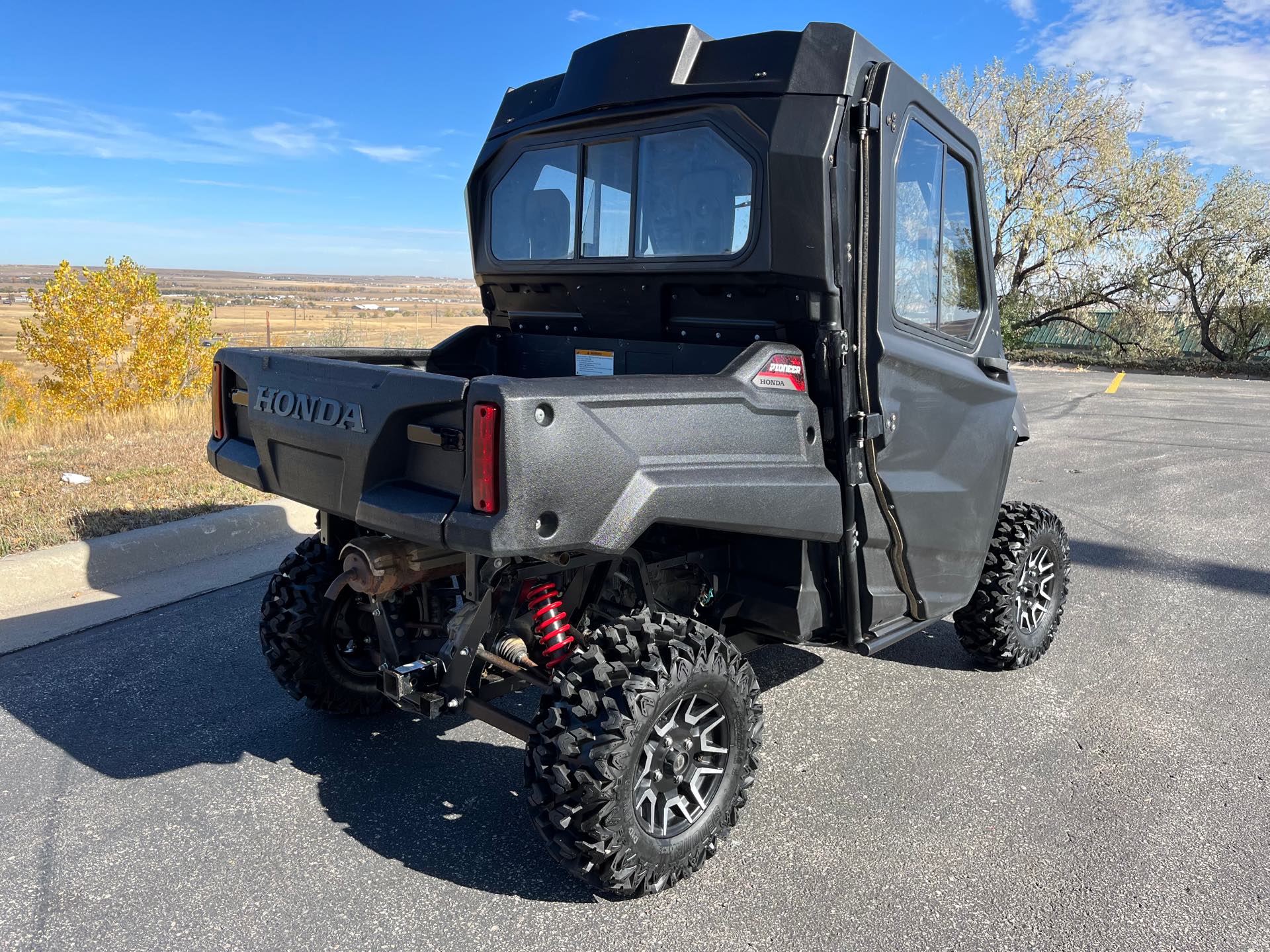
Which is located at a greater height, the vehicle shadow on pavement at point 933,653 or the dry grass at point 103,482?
the dry grass at point 103,482

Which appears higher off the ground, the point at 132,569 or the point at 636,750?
the point at 636,750

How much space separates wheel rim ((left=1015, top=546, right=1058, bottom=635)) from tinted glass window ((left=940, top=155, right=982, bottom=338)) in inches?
48.1

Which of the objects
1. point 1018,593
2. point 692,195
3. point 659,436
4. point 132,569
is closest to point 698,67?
point 692,195

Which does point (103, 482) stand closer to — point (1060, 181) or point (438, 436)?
point (438, 436)

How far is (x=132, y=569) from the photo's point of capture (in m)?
5.56

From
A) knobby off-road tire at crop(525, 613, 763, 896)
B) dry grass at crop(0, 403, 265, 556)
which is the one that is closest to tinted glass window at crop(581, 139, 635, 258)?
knobby off-road tire at crop(525, 613, 763, 896)

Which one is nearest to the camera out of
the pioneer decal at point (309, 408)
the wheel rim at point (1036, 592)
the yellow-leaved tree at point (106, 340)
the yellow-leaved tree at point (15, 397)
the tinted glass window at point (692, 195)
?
the pioneer decal at point (309, 408)

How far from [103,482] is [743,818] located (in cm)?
578

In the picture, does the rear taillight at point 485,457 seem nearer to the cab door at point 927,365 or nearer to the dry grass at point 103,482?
the cab door at point 927,365

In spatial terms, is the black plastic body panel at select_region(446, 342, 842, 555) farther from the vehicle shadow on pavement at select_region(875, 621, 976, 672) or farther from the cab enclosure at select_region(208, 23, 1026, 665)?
the vehicle shadow on pavement at select_region(875, 621, 976, 672)

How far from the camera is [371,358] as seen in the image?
4.22 m

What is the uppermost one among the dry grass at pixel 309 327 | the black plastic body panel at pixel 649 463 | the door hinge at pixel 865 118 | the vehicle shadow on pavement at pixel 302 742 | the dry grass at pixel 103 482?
the door hinge at pixel 865 118

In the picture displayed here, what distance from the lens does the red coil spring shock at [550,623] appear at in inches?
123

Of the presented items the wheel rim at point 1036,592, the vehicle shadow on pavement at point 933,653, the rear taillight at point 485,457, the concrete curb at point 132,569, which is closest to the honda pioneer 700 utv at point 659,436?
the rear taillight at point 485,457
